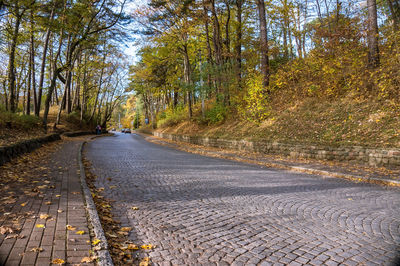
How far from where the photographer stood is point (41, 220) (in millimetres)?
3750

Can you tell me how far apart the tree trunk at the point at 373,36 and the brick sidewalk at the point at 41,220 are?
44.7 ft

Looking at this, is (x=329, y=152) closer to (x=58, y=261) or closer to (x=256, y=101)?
(x=256, y=101)

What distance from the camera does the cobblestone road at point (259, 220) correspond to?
3146mm

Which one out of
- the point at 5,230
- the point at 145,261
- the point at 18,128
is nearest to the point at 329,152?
the point at 145,261

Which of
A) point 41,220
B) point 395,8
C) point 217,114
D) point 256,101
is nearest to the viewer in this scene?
point 41,220

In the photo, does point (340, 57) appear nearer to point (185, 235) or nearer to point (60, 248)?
point (185, 235)

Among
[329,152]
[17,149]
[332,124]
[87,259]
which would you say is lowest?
[87,259]

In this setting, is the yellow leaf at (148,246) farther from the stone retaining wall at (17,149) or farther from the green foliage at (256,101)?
the green foliage at (256,101)

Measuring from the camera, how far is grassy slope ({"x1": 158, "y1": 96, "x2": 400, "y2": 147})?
1012cm

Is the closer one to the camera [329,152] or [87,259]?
[87,259]

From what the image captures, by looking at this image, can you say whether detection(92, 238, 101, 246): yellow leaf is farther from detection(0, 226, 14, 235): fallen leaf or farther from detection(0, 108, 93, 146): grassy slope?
detection(0, 108, 93, 146): grassy slope

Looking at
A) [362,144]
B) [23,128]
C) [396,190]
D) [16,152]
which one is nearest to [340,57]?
[362,144]

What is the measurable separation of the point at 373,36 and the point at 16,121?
2038cm

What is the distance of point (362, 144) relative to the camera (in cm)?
997
